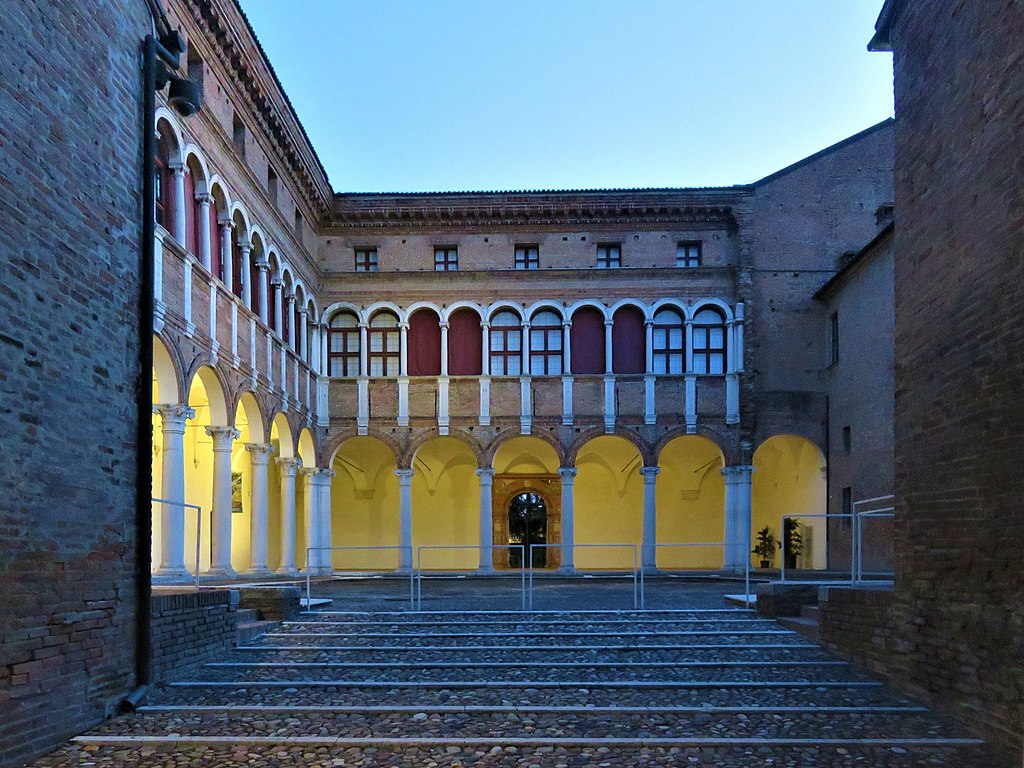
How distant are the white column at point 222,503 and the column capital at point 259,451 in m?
1.97

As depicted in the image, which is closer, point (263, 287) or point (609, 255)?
point (263, 287)

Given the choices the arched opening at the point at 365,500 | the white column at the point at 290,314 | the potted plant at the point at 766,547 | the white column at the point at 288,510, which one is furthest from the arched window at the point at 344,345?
the potted plant at the point at 766,547

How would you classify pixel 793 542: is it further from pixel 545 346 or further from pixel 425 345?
pixel 425 345

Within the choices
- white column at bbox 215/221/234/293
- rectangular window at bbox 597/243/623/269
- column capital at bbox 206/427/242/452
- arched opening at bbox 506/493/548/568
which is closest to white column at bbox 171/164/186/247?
white column at bbox 215/221/234/293

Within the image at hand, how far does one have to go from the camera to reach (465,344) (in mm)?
25234

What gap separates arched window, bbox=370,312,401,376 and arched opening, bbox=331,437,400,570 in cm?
375

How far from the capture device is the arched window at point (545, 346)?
25.2 m

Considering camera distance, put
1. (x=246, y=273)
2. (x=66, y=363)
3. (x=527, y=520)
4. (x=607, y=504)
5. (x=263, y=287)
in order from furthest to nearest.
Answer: (x=527, y=520) → (x=607, y=504) → (x=263, y=287) → (x=246, y=273) → (x=66, y=363)

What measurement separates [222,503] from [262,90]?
9.03 metres

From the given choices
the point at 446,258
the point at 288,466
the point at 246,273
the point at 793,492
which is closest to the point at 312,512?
the point at 288,466

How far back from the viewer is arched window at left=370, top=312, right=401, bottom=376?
2519cm

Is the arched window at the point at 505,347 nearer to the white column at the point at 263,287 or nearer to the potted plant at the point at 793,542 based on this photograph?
the white column at the point at 263,287

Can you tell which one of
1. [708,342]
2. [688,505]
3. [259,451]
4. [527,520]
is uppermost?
[708,342]

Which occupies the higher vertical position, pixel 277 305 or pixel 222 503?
pixel 277 305
